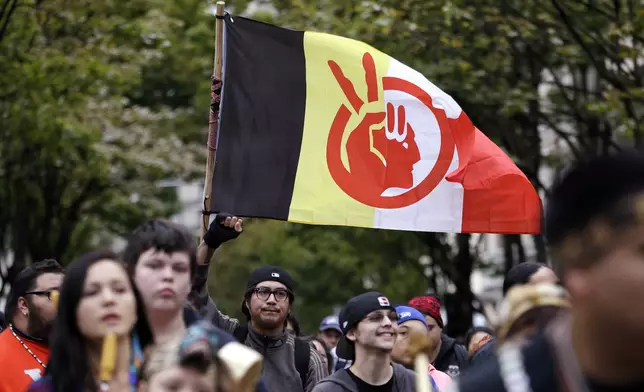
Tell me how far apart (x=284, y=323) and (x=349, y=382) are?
138cm

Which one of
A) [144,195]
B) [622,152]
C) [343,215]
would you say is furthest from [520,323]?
[144,195]

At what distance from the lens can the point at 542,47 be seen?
1802cm

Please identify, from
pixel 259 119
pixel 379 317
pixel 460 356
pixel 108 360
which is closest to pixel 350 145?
pixel 259 119

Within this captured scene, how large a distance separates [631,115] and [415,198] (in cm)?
828

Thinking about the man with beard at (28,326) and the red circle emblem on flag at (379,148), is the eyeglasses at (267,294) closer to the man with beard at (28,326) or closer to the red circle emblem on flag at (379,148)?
the red circle emblem on flag at (379,148)

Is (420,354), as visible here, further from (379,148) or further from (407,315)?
(379,148)

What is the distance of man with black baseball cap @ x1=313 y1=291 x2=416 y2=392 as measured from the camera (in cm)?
679

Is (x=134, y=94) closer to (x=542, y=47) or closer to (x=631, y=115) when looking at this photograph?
(x=542, y=47)

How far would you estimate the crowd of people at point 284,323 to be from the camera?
2.48 m

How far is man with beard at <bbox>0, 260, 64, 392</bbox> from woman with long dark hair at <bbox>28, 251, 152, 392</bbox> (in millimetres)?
1937

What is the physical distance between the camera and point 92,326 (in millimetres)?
4023

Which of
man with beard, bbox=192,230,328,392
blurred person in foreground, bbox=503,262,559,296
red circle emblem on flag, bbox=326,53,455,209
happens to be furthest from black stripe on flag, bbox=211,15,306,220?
blurred person in foreground, bbox=503,262,559,296

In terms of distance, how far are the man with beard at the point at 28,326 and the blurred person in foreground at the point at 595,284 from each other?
3787 millimetres

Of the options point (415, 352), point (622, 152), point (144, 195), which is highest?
point (622, 152)
